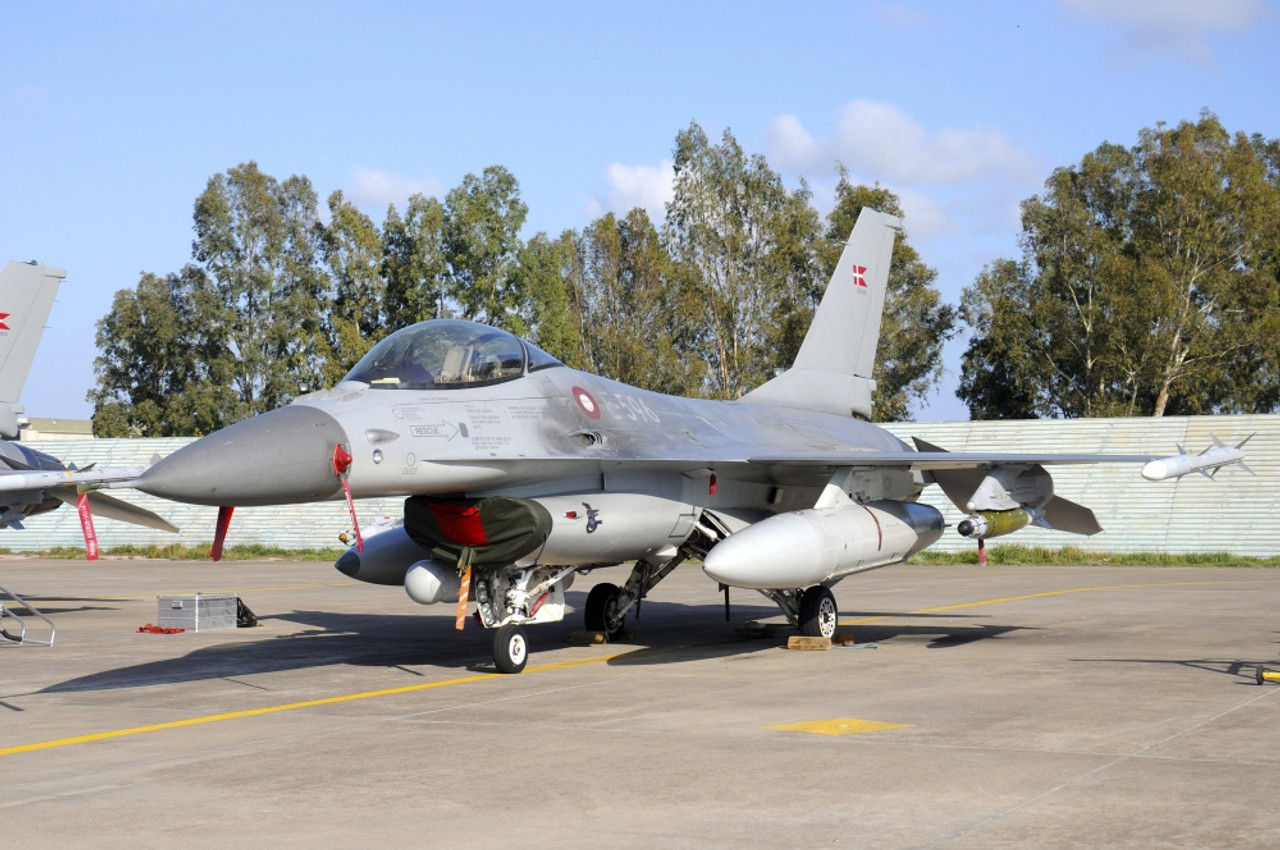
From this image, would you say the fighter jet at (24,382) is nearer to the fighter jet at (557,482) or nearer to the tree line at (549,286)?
the fighter jet at (557,482)

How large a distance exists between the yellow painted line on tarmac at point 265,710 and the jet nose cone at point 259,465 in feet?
5.43

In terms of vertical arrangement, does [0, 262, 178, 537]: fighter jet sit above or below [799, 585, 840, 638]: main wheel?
above

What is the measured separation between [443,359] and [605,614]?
4663 mm

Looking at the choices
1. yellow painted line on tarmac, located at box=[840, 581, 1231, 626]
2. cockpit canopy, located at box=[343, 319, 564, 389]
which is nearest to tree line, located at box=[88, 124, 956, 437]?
yellow painted line on tarmac, located at box=[840, 581, 1231, 626]

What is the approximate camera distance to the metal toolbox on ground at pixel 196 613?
16922mm

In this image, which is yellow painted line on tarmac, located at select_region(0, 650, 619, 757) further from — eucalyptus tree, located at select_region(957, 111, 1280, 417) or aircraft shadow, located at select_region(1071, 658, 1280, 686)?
eucalyptus tree, located at select_region(957, 111, 1280, 417)

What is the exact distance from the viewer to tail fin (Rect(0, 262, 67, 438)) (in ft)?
62.7

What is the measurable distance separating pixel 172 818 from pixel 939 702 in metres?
5.89

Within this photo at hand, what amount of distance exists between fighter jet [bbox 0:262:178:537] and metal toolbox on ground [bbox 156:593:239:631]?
136 cm

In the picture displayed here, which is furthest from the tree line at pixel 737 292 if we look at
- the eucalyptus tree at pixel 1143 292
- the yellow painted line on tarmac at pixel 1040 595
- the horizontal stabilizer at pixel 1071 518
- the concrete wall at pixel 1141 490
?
the horizontal stabilizer at pixel 1071 518

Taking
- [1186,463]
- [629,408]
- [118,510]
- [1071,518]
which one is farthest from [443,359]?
[118,510]

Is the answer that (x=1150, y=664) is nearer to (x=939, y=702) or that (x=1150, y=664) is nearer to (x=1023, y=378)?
(x=939, y=702)

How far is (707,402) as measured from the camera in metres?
15.3

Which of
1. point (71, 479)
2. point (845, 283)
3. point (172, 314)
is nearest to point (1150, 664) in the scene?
point (845, 283)
